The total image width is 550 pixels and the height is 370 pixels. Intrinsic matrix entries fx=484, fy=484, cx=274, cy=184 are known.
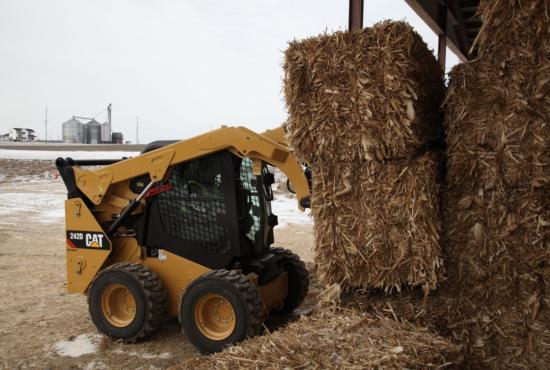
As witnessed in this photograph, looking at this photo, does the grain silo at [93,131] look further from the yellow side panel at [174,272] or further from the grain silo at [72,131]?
the yellow side panel at [174,272]

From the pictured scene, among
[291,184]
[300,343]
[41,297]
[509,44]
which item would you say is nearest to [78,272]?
[41,297]

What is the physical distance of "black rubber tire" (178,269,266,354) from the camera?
406 centimetres

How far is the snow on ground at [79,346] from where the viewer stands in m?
4.38

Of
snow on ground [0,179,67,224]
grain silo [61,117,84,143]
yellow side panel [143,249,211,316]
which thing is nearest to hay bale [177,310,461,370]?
yellow side panel [143,249,211,316]

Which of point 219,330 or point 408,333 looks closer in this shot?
point 408,333

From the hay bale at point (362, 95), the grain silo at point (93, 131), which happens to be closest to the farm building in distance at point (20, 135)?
the grain silo at point (93, 131)

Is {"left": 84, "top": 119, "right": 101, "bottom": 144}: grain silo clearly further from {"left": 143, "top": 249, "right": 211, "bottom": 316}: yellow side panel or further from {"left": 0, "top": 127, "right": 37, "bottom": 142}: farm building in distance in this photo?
{"left": 143, "top": 249, "right": 211, "bottom": 316}: yellow side panel

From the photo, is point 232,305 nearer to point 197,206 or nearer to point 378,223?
point 197,206

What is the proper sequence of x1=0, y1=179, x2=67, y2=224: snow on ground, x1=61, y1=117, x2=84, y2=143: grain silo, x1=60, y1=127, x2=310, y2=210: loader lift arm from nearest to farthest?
x1=60, y1=127, x2=310, y2=210: loader lift arm, x1=0, y1=179, x2=67, y2=224: snow on ground, x1=61, y1=117, x2=84, y2=143: grain silo

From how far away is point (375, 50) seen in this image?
3139mm

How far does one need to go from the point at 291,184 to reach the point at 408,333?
1758mm

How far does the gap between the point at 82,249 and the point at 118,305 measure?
73 cm

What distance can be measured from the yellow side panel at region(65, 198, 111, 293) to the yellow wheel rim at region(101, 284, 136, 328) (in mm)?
388

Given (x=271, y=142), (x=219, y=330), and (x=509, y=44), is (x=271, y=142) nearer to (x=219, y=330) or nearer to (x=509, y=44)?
(x=219, y=330)
